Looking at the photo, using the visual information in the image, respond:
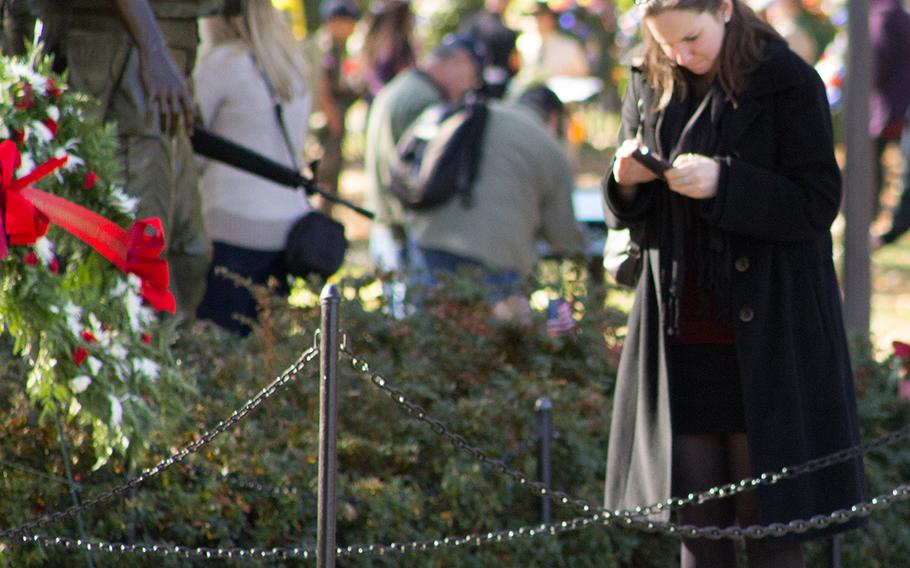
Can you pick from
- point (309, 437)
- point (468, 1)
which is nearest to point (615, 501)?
point (309, 437)

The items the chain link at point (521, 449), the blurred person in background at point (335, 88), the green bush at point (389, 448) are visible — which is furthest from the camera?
the blurred person in background at point (335, 88)

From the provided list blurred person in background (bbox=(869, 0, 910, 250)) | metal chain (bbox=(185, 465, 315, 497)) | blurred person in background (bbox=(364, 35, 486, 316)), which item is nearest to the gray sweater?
blurred person in background (bbox=(364, 35, 486, 316))

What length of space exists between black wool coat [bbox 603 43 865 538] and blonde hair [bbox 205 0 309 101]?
246 cm

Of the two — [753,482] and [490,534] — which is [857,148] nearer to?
[753,482]

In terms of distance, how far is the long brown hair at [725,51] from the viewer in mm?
3778

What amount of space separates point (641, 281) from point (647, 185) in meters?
0.25

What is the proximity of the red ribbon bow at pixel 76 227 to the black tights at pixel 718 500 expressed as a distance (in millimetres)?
1417

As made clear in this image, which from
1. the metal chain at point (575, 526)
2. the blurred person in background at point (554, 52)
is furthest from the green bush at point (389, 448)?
the blurred person in background at point (554, 52)

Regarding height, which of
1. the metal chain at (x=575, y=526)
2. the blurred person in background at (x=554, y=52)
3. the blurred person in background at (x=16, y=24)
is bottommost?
the metal chain at (x=575, y=526)

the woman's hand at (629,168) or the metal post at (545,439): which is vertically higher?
the woman's hand at (629,168)

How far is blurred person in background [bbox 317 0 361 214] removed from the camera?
496 inches

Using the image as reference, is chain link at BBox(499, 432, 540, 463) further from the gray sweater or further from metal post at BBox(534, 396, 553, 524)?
the gray sweater

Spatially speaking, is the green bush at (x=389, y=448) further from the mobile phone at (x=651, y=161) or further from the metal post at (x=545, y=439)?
the mobile phone at (x=651, y=161)

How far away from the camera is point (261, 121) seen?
6117 mm
